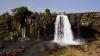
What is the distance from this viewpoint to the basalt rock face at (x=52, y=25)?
192 feet

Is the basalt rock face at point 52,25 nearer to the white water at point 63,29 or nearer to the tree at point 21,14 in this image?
the white water at point 63,29

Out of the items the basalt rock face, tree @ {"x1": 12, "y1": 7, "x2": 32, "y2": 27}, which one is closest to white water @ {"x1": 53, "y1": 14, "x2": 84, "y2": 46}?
the basalt rock face

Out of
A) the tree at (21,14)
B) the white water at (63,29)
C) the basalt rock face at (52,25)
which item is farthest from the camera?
the tree at (21,14)

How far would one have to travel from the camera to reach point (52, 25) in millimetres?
62219

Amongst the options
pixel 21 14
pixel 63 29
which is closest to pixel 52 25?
pixel 63 29

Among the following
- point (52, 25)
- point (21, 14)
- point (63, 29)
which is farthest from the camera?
point (21, 14)

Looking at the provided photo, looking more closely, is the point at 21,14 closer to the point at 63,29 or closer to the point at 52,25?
the point at 52,25

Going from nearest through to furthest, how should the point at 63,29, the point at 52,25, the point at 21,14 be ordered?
the point at 63,29 → the point at 52,25 → the point at 21,14

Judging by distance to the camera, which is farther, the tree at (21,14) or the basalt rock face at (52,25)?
the tree at (21,14)

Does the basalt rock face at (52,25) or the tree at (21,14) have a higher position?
the tree at (21,14)

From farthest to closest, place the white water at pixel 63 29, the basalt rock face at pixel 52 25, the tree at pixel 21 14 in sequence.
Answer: the tree at pixel 21 14 → the white water at pixel 63 29 → the basalt rock face at pixel 52 25

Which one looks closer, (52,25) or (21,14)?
(52,25)

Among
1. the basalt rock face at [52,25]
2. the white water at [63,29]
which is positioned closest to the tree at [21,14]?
the basalt rock face at [52,25]

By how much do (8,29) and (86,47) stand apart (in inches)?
1397
